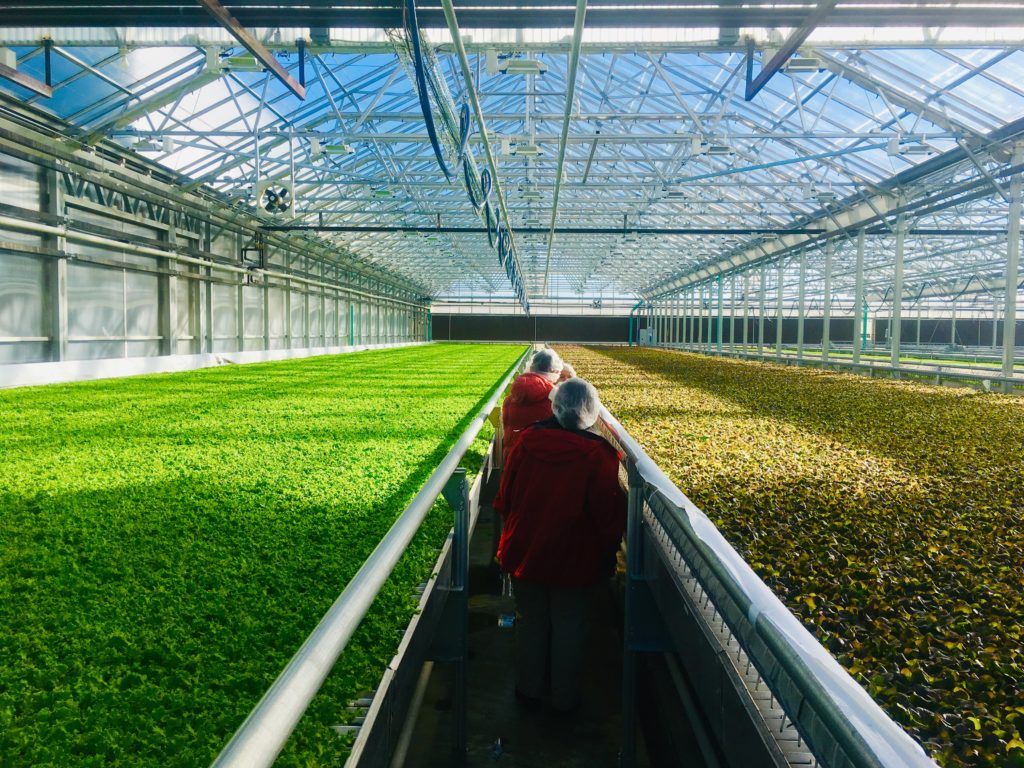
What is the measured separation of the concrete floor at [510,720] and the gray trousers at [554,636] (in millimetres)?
172

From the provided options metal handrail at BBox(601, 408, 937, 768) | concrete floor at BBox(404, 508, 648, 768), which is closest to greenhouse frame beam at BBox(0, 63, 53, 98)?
concrete floor at BBox(404, 508, 648, 768)

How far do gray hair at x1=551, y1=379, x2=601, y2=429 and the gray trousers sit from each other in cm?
90

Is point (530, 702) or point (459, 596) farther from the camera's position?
point (530, 702)

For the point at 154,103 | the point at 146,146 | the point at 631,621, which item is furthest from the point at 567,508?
the point at 146,146

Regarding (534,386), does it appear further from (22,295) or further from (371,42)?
(22,295)

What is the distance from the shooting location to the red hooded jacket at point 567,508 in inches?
147

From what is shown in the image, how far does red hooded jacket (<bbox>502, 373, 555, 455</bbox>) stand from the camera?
19.9ft

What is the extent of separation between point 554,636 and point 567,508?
0.77 m

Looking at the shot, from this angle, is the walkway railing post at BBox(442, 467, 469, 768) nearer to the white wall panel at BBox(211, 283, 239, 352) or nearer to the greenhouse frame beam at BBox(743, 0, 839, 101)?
the greenhouse frame beam at BBox(743, 0, 839, 101)

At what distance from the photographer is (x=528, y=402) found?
6.11 meters

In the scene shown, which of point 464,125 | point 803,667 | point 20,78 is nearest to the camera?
point 803,667

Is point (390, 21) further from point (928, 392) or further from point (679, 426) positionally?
point (928, 392)

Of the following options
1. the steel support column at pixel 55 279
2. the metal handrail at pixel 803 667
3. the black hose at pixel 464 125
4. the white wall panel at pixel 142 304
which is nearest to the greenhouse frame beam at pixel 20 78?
the black hose at pixel 464 125

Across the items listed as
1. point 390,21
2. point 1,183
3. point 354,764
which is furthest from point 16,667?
point 1,183
